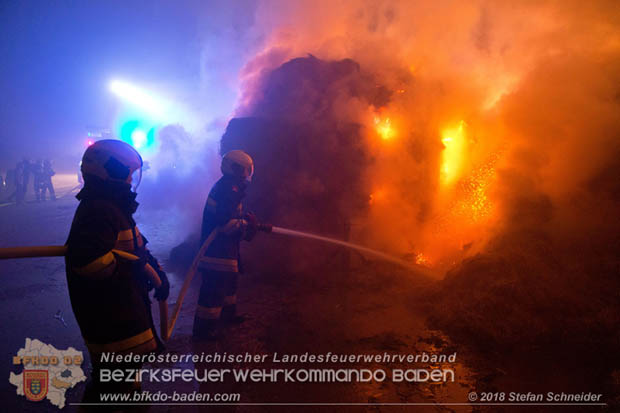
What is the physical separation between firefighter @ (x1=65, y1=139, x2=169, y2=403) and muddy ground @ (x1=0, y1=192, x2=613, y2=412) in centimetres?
105

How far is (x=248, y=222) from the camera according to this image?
412 centimetres

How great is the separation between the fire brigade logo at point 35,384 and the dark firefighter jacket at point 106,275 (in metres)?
1.42

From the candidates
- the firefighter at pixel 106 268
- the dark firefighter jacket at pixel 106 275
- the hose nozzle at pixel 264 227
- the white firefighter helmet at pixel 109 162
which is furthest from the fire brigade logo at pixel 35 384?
the hose nozzle at pixel 264 227

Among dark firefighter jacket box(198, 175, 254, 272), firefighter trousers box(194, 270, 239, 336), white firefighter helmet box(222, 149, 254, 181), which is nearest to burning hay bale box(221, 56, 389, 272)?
white firefighter helmet box(222, 149, 254, 181)

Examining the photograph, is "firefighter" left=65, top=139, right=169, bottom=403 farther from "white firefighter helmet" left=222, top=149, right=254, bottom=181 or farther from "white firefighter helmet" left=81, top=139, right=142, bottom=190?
"white firefighter helmet" left=222, top=149, right=254, bottom=181

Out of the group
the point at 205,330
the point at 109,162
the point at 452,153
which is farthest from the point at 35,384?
the point at 452,153

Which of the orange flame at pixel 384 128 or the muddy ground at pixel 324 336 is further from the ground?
the orange flame at pixel 384 128

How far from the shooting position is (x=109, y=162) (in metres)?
2.19

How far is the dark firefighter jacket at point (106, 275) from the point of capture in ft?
6.39

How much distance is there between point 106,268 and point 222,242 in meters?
1.99

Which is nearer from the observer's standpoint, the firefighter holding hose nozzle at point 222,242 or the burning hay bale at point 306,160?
the firefighter holding hose nozzle at point 222,242

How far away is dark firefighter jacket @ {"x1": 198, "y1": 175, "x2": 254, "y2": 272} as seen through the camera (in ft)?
12.9

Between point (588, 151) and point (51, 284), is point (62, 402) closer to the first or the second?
point (51, 284)

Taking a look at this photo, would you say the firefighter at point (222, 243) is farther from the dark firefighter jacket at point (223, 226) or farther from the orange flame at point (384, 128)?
the orange flame at point (384, 128)
